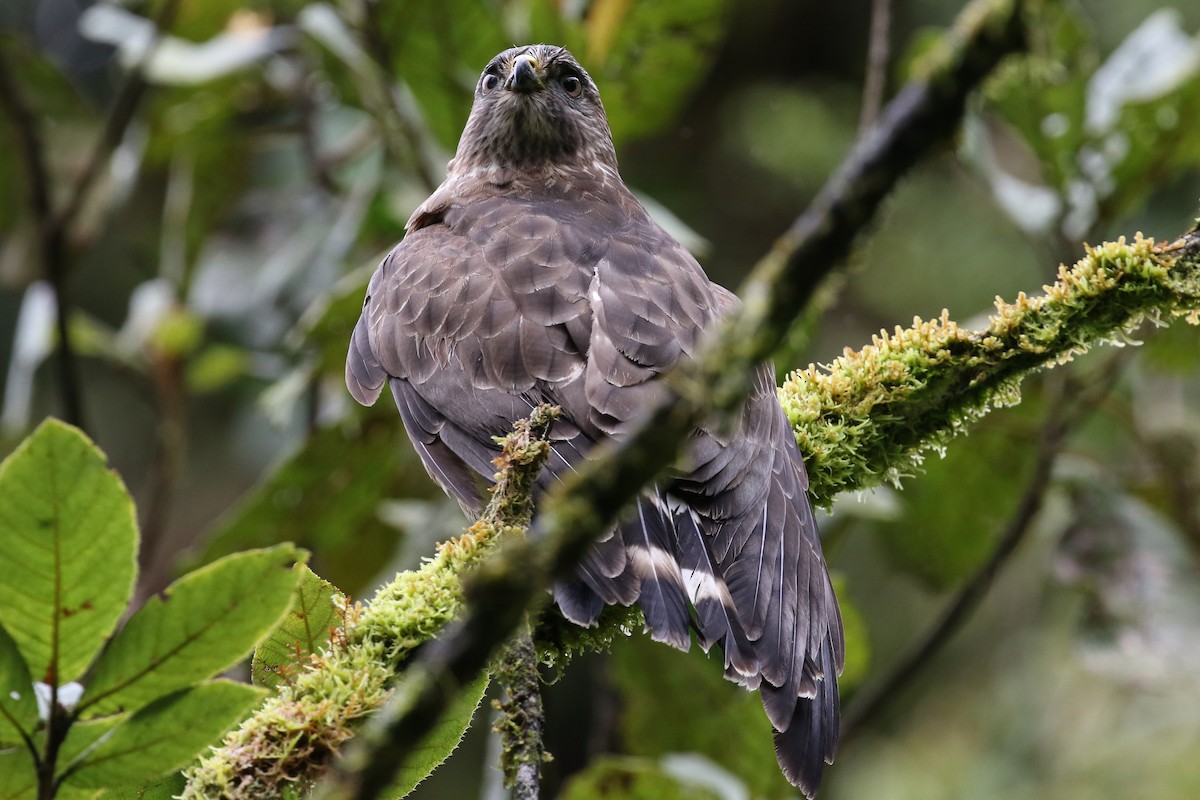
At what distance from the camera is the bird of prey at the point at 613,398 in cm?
255

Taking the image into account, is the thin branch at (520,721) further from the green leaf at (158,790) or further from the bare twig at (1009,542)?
the bare twig at (1009,542)

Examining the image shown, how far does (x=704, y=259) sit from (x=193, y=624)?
3.58 m

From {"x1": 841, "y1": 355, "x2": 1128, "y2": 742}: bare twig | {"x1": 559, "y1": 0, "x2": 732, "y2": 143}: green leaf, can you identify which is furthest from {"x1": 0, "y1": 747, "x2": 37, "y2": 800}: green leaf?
{"x1": 559, "y1": 0, "x2": 732, "y2": 143}: green leaf

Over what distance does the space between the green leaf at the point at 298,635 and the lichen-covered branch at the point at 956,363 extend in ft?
4.48

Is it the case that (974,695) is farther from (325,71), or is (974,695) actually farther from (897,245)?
(325,71)

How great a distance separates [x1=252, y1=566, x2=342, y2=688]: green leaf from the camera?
1969 millimetres

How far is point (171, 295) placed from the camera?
4.86 metres

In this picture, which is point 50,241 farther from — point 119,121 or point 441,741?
point 441,741

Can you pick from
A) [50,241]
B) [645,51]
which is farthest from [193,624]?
[645,51]

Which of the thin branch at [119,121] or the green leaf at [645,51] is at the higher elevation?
the green leaf at [645,51]

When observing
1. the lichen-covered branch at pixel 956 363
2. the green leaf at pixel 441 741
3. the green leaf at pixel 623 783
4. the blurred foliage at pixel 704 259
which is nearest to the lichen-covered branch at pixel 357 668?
the green leaf at pixel 441 741

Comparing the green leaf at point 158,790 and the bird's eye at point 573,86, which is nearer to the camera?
the green leaf at point 158,790

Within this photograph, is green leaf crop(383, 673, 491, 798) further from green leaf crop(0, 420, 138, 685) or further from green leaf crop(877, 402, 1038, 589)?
green leaf crop(877, 402, 1038, 589)

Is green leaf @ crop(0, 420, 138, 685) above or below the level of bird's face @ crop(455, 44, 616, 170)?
below
